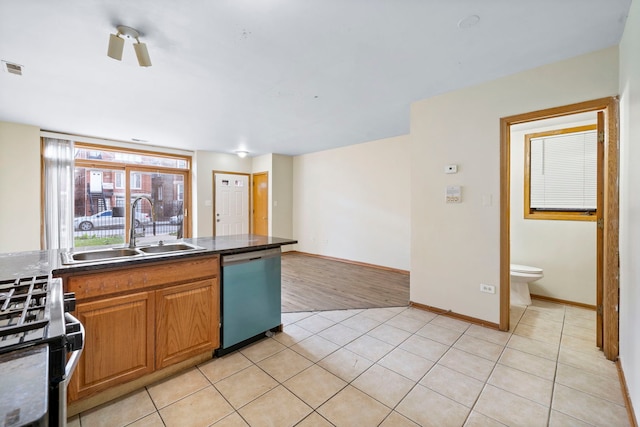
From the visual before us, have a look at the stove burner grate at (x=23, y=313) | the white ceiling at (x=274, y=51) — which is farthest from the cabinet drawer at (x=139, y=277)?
the white ceiling at (x=274, y=51)

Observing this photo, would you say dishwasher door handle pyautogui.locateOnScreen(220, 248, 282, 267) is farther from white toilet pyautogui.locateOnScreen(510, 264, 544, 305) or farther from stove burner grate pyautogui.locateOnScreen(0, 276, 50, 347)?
white toilet pyautogui.locateOnScreen(510, 264, 544, 305)

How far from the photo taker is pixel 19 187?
397 cm

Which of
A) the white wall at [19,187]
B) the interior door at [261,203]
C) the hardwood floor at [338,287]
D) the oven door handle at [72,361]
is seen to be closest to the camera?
the oven door handle at [72,361]

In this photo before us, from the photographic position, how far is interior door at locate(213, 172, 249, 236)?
6328 mm

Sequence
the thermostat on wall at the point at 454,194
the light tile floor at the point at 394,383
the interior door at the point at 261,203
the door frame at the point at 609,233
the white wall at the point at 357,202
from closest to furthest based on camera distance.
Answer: the light tile floor at the point at 394,383 → the door frame at the point at 609,233 → the thermostat on wall at the point at 454,194 → the white wall at the point at 357,202 → the interior door at the point at 261,203

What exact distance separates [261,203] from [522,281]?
17.6 feet

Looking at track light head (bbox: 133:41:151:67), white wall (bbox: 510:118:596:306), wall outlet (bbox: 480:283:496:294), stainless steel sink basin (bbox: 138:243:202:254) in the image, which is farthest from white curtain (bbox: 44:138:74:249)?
white wall (bbox: 510:118:596:306)

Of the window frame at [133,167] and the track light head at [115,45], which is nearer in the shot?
the track light head at [115,45]

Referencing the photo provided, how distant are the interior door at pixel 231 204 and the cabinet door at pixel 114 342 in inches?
183

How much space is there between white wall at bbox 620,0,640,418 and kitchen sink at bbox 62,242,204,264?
2.81 metres

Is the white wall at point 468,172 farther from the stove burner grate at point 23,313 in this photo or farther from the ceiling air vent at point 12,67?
the ceiling air vent at point 12,67

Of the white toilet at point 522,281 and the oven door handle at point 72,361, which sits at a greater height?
the oven door handle at point 72,361

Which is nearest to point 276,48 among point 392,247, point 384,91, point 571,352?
point 384,91

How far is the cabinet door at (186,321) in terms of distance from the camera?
1.85 metres
